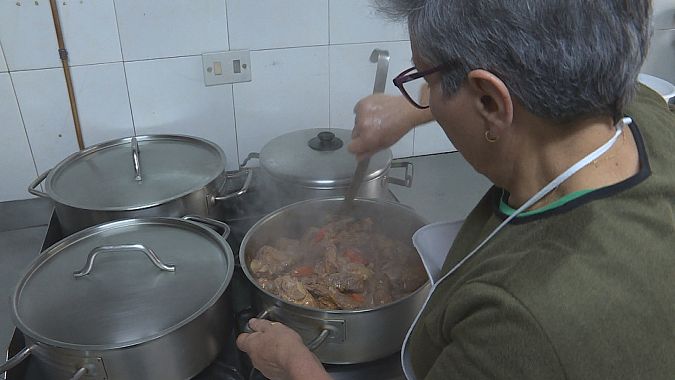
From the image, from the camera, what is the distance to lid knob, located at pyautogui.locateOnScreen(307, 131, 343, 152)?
128 cm

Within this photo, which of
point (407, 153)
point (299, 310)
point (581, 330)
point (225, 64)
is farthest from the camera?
point (407, 153)

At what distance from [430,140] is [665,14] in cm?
81

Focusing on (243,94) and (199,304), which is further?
(243,94)

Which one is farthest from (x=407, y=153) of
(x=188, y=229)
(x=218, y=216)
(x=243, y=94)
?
(x=188, y=229)

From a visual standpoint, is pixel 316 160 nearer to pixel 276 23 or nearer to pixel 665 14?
pixel 276 23

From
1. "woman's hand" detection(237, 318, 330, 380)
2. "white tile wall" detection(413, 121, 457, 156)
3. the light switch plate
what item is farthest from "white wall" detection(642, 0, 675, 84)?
"woman's hand" detection(237, 318, 330, 380)

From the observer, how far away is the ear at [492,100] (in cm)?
53

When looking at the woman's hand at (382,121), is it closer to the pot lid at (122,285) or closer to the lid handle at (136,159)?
the pot lid at (122,285)

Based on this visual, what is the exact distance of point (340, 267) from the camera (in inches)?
41.6

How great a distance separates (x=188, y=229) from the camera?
1.08 metres

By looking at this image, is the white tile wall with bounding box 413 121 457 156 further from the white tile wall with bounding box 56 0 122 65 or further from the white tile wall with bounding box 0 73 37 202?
the white tile wall with bounding box 0 73 37 202

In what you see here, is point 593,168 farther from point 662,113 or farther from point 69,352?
point 69,352

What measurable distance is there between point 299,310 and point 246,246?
24 centimetres

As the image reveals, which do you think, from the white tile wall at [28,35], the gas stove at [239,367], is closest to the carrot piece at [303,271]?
the gas stove at [239,367]
